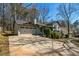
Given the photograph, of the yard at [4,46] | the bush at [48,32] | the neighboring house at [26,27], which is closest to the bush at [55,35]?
the bush at [48,32]

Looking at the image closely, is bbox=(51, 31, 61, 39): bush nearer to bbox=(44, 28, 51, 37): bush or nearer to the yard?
bbox=(44, 28, 51, 37): bush

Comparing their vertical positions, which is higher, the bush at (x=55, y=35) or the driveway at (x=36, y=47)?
the bush at (x=55, y=35)

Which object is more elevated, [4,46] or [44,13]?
[44,13]

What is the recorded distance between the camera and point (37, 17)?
337 cm

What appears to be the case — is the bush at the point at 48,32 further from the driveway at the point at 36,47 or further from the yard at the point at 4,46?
the yard at the point at 4,46

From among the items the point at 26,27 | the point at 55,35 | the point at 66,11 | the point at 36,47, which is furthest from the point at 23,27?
the point at 66,11

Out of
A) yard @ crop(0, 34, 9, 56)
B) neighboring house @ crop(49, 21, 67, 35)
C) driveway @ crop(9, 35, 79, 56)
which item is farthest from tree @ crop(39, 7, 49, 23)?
yard @ crop(0, 34, 9, 56)

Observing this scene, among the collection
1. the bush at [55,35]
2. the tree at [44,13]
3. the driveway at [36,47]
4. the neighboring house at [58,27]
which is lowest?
the driveway at [36,47]

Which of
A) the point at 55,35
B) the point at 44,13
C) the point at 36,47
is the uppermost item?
the point at 44,13

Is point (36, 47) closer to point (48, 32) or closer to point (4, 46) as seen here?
point (48, 32)

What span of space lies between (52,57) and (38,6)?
0.63 meters

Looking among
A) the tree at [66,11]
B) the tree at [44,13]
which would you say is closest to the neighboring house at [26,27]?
the tree at [44,13]

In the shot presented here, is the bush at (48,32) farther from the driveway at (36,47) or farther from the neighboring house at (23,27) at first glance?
the neighboring house at (23,27)

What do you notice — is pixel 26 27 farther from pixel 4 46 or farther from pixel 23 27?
pixel 4 46
